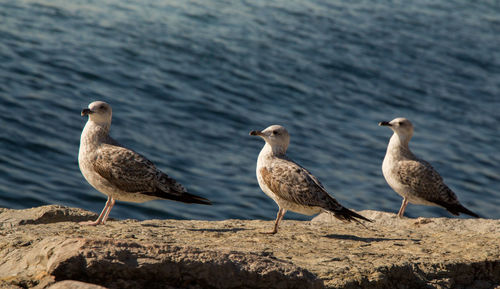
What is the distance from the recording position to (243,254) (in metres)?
5.45

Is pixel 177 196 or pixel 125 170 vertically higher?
pixel 125 170

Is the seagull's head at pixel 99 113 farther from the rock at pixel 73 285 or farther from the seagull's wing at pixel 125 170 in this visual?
the rock at pixel 73 285

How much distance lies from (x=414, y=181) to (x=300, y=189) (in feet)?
9.83

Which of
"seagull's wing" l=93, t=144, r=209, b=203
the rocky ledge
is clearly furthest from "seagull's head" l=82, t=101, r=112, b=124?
the rocky ledge

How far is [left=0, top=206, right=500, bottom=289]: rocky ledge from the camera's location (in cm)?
497

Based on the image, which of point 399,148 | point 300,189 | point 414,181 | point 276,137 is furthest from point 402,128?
point 300,189

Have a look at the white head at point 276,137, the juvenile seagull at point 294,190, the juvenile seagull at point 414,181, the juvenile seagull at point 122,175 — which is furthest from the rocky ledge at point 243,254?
the white head at point 276,137

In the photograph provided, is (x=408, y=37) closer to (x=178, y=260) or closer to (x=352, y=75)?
(x=352, y=75)

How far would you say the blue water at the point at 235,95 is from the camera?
14.4 metres

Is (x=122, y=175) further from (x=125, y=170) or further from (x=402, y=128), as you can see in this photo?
(x=402, y=128)

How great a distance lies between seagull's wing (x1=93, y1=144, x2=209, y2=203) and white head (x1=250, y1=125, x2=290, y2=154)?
112 centimetres

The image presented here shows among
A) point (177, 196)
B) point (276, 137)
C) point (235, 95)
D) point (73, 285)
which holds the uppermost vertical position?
point (276, 137)

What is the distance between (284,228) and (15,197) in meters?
5.86

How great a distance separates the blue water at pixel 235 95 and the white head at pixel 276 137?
176 inches
